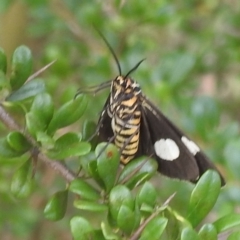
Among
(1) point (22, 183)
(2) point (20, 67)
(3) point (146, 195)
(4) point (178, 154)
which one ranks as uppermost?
(2) point (20, 67)

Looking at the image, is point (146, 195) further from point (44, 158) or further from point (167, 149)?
point (167, 149)

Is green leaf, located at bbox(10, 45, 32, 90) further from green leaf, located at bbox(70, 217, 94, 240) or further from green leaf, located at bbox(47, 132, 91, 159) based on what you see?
green leaf, located at bbox(70, 217, 94, 240)

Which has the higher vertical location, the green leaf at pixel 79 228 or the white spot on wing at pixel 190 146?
the green leaf at pixel 79 228

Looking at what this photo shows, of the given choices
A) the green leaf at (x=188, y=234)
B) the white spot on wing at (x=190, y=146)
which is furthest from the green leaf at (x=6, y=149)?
the white spot on wing at (x=190, y=146)

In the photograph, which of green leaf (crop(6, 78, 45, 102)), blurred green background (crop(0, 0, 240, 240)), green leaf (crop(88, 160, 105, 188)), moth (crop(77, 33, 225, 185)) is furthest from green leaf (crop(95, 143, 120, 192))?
blurred green background (crop(0, 0, 240, 240))

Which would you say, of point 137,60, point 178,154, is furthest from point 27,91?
point 137,60

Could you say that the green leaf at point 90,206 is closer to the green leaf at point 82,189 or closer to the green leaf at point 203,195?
the green leaf at point 82,189
